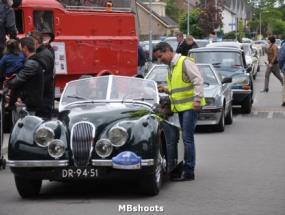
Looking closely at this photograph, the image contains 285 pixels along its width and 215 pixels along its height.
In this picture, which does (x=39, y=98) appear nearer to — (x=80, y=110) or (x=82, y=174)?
(x=80, y=110)

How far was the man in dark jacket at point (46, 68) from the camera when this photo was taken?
12430mm

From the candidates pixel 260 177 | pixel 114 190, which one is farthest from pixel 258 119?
pixel 114 190

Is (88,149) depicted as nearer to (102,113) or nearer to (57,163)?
(57,163)

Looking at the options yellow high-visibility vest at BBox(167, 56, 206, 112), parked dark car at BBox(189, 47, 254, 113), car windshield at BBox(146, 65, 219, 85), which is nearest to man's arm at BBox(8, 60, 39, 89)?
yellow high-visibility vest at BBox(167, 56, 206, 112)

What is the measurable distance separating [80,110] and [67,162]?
0.97 metres

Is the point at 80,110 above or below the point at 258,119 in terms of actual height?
above

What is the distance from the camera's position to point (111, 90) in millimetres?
11109

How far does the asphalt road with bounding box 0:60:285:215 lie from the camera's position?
9211mm

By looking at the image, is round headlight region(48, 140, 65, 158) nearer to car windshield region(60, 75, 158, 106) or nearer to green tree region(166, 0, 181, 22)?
car windshield region(60, 75, 158, 106)

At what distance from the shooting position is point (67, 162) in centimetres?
966

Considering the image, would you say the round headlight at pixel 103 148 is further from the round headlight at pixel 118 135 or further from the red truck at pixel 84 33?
the red truck at pixel 84 33

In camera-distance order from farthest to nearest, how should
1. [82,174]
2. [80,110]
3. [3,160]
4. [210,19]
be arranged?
1. [210,19]
2. [3,160]
3. [80,110]
4. [82,174]

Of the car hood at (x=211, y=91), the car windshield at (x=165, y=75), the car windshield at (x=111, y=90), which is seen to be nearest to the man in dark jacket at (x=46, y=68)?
the car windshield at (x=111, y=90)

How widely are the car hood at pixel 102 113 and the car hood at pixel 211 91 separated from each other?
23.0 feet
